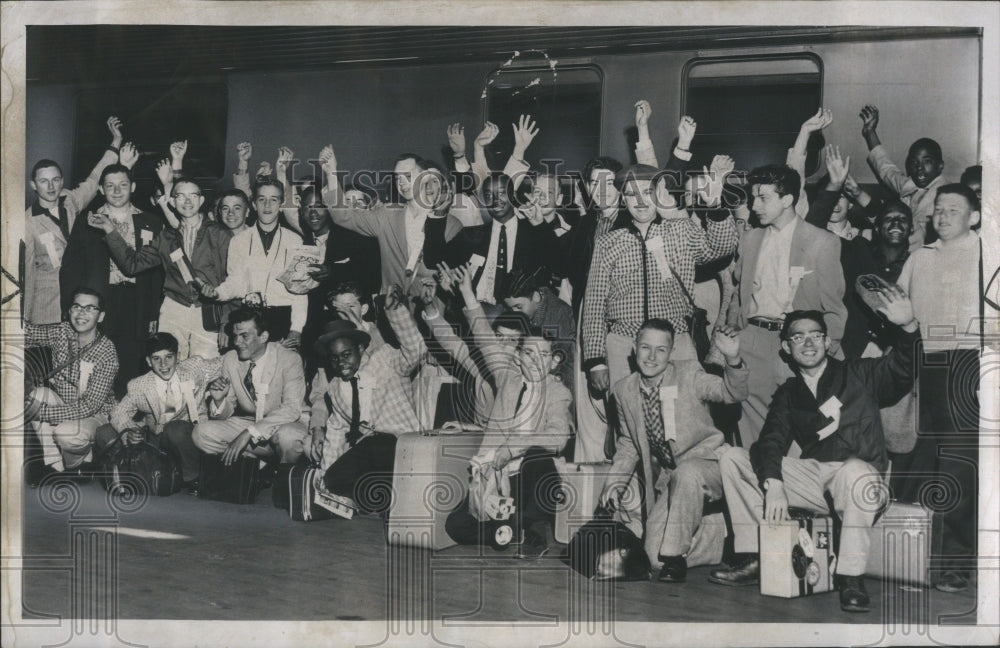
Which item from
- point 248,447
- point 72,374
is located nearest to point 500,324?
point 248,447

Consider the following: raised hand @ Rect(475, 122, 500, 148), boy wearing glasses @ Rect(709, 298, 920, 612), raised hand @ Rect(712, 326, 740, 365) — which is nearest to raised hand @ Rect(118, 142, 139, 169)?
raised hand @ Rect(475, 122, 500, 148)

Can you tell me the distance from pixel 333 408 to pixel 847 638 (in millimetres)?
3057

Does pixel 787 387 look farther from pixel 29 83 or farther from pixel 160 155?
pixel 29 83

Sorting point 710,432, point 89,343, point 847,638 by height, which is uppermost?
point 89,343

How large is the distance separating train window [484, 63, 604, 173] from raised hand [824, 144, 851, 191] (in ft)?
4.12

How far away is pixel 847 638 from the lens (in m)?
6.16

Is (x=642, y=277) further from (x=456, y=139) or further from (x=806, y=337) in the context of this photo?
(x=456, y=139)

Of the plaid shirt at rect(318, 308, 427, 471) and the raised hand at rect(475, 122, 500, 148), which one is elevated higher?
the raised hand at rect(475, 122, 500, 148)

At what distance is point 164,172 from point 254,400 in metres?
1.38

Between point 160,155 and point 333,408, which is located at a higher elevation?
point 160,155

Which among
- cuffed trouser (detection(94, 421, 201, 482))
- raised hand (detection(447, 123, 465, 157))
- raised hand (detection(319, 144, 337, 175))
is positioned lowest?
cuffed trouser (detection(94, 421, 201, 482))

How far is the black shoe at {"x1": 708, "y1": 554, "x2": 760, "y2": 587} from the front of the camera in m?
6.18

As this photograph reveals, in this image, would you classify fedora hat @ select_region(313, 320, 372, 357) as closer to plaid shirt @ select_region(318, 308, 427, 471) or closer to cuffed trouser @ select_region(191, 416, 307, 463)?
plaid shirt @ select_region(318, 308, 427, 471)

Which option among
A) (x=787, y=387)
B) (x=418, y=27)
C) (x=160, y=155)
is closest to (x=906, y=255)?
(x=787, y=387)
